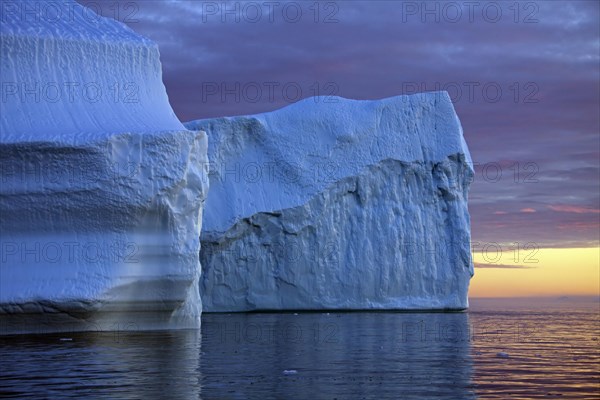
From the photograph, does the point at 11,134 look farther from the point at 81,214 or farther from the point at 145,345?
the point at 145,345

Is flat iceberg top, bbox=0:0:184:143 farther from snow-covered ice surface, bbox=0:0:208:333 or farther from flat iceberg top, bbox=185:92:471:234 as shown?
flat iceberg top, bbox=185:92:471:234

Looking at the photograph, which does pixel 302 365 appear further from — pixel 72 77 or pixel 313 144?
pixel 313 144

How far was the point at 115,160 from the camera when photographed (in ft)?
50.4

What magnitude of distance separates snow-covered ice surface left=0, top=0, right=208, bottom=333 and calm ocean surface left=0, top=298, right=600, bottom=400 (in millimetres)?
688

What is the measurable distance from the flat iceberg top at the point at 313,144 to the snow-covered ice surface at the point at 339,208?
0.11 ft

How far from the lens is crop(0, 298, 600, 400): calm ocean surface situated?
7.57 metres

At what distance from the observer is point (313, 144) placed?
26844 millimetres

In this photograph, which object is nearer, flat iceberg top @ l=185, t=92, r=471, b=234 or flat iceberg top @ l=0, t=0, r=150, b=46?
flat iceberg top @ l=0, t=0, r=150, b=46

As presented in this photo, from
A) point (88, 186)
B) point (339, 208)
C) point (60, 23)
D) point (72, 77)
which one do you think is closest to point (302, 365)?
point (88, 186)

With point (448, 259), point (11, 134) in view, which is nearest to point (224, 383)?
point (11, 134)

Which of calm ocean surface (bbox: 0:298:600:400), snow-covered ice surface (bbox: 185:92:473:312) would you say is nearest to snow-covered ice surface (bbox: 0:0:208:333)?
calm ocean surface (bbox: 0:298:600:400)

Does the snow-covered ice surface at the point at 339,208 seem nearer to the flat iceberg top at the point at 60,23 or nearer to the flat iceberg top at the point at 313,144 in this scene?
the flat iceberg top at the point at 313,144

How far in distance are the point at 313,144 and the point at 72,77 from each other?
444 inches

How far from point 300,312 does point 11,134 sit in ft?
41.3
